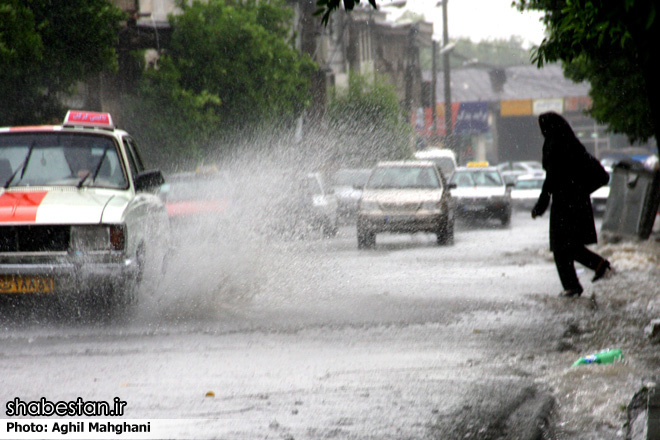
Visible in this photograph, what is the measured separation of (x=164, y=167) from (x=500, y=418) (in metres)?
24.2

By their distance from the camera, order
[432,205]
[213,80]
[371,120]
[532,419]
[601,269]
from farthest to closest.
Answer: [371,120], [213,80], [432,205], [601,269], [532,419]

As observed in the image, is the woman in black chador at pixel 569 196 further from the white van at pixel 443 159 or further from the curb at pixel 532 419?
the white van at pixel 443 159

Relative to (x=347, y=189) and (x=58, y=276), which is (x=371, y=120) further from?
(x=58, y=276)

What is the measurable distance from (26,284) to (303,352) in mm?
2702

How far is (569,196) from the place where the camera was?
1045 cm

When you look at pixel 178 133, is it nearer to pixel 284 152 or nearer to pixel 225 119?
pixel 225 119

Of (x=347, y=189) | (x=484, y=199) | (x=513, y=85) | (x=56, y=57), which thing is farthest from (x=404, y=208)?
(x=513, y=85)

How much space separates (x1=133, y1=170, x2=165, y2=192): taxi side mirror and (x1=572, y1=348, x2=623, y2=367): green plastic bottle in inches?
183

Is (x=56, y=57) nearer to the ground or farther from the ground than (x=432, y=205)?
farther from the ground

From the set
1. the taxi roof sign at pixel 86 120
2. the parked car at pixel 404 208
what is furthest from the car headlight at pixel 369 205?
the taxi roof sign at pixel 86 120

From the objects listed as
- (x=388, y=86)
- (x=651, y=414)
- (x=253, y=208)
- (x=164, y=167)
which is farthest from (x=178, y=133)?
(x=388, y=86)

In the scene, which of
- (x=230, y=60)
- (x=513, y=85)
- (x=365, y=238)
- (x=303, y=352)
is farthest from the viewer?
(x=513, y=85)

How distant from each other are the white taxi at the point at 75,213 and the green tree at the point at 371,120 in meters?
37.1

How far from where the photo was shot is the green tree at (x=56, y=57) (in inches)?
747
